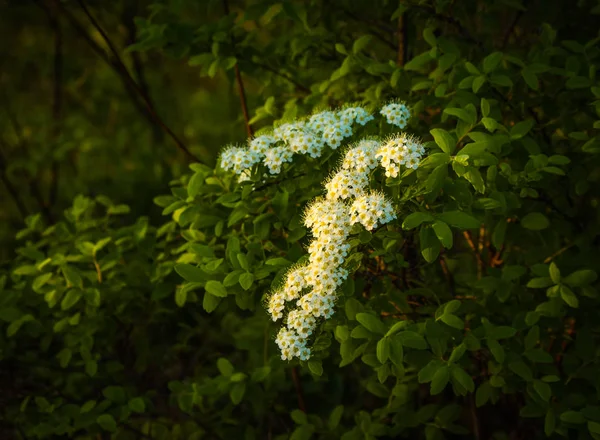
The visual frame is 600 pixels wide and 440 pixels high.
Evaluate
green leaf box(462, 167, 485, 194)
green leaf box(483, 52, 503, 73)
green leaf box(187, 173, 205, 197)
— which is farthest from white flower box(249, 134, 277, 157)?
green leaf box(483, 52, 503, 73)

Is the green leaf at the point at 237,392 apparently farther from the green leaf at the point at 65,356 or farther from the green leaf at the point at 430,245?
the green leaf at the point at 430,245

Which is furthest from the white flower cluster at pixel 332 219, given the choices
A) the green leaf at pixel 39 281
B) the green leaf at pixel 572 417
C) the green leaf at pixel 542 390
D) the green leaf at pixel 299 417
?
the green leaf at pixel 39 281

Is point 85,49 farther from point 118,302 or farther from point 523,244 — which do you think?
point 523,244

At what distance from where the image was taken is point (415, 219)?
203 centimetres

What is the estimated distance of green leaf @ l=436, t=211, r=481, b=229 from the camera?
2.02 m

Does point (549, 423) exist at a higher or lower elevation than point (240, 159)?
lower

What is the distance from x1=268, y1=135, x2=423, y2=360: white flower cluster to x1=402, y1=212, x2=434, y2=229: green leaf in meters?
0.08

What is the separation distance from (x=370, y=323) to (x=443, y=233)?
0.43 meters

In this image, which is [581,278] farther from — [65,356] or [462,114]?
[65,356]

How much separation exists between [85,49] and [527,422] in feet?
21.7

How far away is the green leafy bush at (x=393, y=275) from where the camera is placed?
2336 mm

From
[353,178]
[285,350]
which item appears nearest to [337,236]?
[353,178]

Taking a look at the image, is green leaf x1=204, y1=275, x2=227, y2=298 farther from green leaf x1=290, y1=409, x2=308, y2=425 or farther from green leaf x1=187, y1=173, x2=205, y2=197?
green leaf x1=290, y1=409, x2=308, y2=425

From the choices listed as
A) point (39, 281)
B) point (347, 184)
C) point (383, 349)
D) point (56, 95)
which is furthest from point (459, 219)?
point (56, 95)
